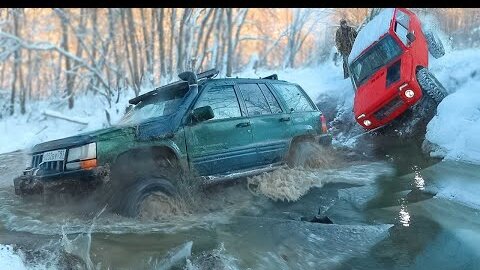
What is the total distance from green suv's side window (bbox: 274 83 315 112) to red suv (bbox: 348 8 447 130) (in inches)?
86.5

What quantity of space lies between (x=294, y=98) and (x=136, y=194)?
11.0ft

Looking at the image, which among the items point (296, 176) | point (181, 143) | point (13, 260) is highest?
point (181, 143)

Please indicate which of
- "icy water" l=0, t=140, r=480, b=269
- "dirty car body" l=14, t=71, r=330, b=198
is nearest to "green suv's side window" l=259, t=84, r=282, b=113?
"dirty car body" l=14, t=71, r=330, b=198

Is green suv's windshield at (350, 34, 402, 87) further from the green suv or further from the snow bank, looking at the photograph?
the green suv

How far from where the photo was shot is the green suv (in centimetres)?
486

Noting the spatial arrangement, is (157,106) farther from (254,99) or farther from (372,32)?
(372,32)

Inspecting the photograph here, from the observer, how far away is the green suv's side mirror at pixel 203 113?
5367 millimetres

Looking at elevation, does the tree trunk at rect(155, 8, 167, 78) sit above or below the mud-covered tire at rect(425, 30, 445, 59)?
above

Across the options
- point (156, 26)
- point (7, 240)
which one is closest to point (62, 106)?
point (156, 26)

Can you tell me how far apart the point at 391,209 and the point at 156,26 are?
832 inches

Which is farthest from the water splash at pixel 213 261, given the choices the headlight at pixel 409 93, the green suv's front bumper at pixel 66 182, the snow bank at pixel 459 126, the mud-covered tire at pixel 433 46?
the mud-covered tire at pixel 433 46

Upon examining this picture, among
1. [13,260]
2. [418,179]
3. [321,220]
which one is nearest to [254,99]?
[321,220]

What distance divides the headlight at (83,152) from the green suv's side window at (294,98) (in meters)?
3.17

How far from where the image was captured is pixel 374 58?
32.0 ft
